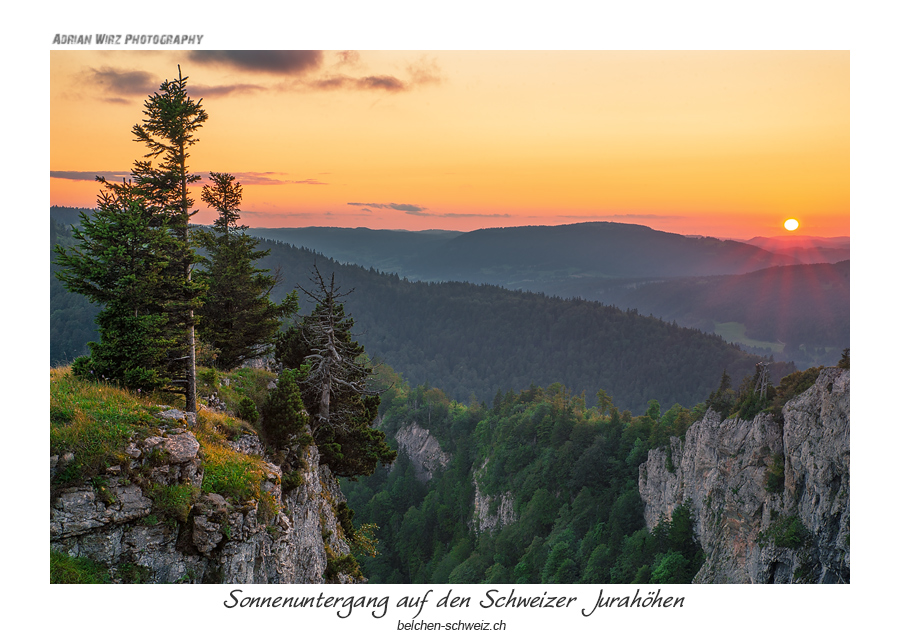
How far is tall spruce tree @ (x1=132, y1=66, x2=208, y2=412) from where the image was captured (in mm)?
16328

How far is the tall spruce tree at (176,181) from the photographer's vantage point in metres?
16.3

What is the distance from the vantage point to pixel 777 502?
3381 cm

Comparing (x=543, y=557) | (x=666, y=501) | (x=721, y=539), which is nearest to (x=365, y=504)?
(x=543, y=557)

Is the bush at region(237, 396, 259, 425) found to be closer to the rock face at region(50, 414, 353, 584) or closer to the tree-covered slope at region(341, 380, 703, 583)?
the rock face at region(50, 414, 353, 584)

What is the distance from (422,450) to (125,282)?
107 metres

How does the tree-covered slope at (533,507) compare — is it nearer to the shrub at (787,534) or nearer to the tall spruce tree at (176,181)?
the shrub at (787,534)

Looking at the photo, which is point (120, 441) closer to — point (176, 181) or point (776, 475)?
point (176, 181)

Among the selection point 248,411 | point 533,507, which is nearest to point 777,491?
point 248,411

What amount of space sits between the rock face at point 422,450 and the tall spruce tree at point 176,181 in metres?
99.3

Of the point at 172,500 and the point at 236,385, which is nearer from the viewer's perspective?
the point at 172,500

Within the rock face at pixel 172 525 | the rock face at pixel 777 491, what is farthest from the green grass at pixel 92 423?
the rock face at pixel 777 491

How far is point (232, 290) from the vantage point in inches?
996

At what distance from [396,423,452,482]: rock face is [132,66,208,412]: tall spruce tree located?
99.3 m

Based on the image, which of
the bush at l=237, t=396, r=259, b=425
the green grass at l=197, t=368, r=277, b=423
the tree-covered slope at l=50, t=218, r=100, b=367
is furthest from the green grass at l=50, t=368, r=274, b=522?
the tree-covered slope at l=50, t=218, r=100, b=367
